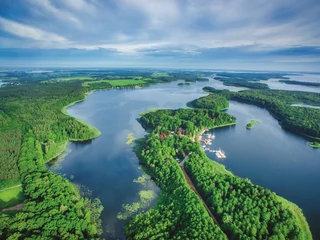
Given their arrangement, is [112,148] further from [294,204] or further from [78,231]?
[294,204]

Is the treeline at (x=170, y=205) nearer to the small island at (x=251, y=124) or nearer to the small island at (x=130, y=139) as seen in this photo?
the small island at (x=130, y=139)

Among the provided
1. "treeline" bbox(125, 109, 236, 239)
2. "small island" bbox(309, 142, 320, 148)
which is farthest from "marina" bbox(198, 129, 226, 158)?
"small island" bbox(309, 142, 320, 148)

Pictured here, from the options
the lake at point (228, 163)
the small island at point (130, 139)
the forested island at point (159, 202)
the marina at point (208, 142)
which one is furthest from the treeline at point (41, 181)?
the marina at point (208, 142)

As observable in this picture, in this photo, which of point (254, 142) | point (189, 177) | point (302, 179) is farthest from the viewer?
point (254, 142)

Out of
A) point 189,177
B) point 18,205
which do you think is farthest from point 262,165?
point 18,205

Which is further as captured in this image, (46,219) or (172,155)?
(172,155)

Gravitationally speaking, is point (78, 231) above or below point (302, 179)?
above
